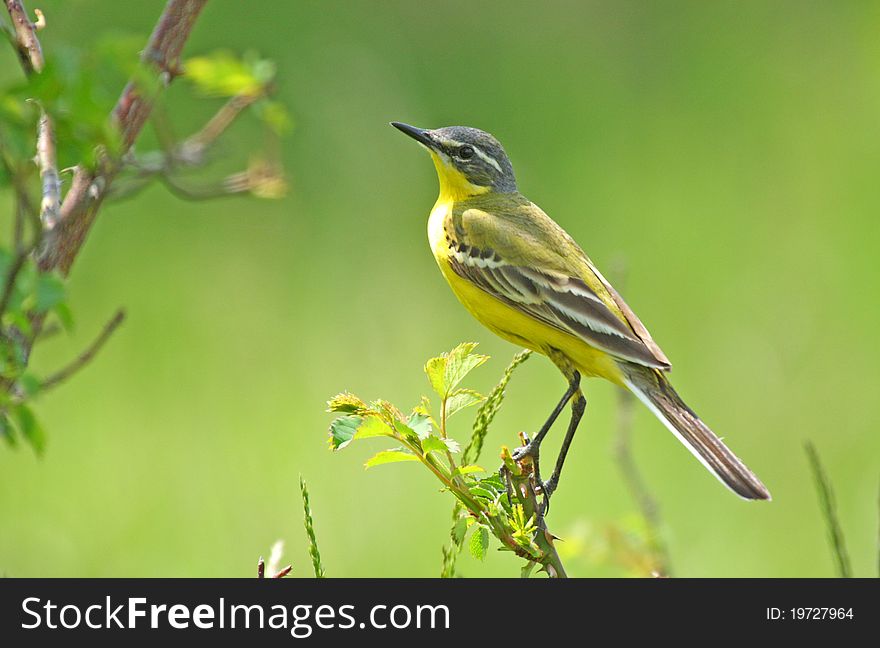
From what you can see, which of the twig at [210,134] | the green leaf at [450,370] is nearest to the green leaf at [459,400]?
the green leaf at [450,370]

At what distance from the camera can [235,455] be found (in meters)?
6.94

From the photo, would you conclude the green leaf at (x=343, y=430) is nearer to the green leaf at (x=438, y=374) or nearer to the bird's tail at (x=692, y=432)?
the green leaf at (x=438, y=374)

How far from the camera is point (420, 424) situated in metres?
2.62

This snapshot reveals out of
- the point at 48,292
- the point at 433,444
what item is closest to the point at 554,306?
the point at 433,444

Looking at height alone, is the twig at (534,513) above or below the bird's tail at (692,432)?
below

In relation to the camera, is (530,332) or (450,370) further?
(530,332)

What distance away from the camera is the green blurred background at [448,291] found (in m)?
6.50

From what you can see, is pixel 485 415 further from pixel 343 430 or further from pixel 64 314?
pixel 64 314

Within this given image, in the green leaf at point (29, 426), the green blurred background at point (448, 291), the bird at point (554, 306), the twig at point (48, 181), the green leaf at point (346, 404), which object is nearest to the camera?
the green leaf at point (29, 426)

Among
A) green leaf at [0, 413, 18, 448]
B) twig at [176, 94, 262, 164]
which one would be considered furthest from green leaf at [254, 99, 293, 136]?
green leaf at [0, 413, 18, 448]

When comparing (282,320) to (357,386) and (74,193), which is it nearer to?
(357,386)

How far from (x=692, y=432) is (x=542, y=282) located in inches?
35.2

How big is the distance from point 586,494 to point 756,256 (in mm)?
2533

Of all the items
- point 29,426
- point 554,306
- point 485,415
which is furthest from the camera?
point 554,306
